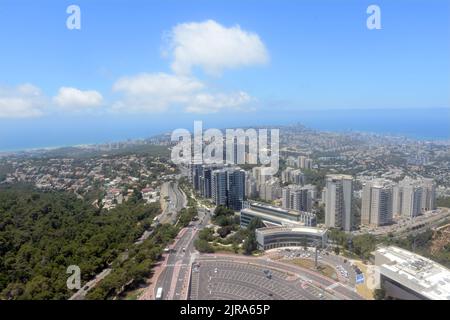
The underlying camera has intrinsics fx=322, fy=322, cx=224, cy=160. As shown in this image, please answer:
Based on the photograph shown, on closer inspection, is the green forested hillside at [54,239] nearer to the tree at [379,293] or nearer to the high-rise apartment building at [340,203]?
the tree at [379,293]

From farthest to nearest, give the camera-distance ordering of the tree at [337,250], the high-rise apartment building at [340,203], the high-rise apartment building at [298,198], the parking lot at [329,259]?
1. the high-rise apartment building at [298,198]
2. the high-rise apartment building at [340,203]
3. the tree at [337,250]
4. the parking lot at [329,259]

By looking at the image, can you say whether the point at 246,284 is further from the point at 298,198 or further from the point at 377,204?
the point at 377,204

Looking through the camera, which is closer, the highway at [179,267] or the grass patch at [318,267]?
the highway at [179,267]

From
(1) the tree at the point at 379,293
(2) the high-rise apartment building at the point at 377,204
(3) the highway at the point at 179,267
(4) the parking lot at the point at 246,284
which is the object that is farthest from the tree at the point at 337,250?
(2) the high-rise apartment building at the point at 377,204

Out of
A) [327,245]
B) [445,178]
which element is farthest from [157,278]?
[445,178]
